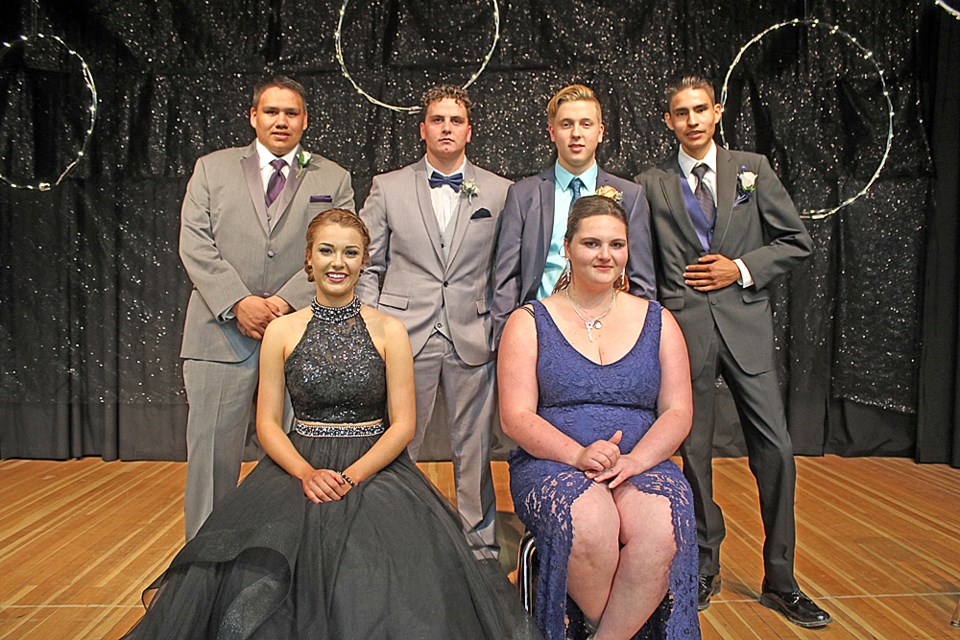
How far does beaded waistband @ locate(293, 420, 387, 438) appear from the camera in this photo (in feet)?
8.20

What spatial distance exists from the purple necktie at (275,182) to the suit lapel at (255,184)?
4cm

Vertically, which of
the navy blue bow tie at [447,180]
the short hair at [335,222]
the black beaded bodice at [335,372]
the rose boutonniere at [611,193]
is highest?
the navy blue bow tie at [447,180]

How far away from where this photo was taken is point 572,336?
2.57m

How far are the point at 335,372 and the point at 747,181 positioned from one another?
5.04ft

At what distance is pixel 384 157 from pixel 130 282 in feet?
5.30

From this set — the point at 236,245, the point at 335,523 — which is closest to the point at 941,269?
the point at 236,245

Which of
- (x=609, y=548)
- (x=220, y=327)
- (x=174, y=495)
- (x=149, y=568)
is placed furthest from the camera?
(x=174, y=495)

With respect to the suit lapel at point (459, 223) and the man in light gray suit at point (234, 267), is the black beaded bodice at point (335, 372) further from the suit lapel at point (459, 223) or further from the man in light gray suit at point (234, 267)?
the suit lapel at point (459, 223)

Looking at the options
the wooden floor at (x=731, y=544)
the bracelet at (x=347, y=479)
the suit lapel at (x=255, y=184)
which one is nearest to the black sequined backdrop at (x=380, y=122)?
the wooden floor at (x=731, y=544)

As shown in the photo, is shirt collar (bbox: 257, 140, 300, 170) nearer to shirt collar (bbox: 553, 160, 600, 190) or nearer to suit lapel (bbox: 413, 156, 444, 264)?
suit lapel (bbox: 413, 156, 444, 264)

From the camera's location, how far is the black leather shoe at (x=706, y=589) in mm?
2924

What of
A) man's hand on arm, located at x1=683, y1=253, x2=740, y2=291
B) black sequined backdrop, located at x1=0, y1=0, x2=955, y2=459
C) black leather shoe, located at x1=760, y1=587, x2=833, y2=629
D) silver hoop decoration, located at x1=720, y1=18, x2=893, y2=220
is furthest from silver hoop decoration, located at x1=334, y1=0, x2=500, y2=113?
black leather shoe, located at x1=760, y1=587, x2=833, y2=629

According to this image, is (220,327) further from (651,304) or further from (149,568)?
(651,304)

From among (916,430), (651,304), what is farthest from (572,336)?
(916,430)
